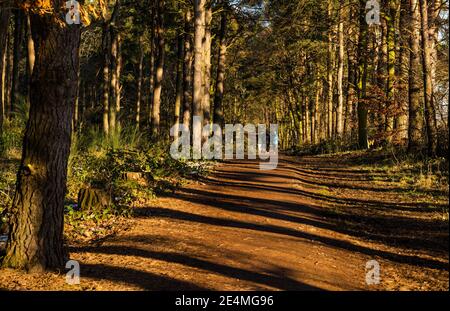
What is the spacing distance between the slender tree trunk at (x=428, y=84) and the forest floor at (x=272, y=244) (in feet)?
9.90

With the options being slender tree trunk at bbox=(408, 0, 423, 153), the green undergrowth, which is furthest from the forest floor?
slender tree trunk at bbox=(408, 0, 423, 153)

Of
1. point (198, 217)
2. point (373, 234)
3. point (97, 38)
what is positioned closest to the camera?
point (373, 234)

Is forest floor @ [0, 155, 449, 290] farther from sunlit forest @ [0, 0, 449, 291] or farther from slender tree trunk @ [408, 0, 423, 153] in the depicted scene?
slender tree trunk @ [408, 0, 423, 153]

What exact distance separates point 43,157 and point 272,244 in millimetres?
3371

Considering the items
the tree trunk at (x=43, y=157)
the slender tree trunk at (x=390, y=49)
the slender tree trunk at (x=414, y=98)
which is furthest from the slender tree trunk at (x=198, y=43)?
the tree trunk at (x=43, y=157)

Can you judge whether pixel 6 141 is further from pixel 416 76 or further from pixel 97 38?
pixel 97 38

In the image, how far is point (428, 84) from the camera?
13.8 metres

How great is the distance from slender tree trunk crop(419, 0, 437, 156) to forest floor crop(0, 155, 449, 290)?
9.90ft

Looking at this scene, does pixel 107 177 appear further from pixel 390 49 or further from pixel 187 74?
pixel 390 49

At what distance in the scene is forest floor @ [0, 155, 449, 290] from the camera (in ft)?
17.7

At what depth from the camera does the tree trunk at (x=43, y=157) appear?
5703 millimetres

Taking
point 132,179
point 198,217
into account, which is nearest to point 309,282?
point 198,217
